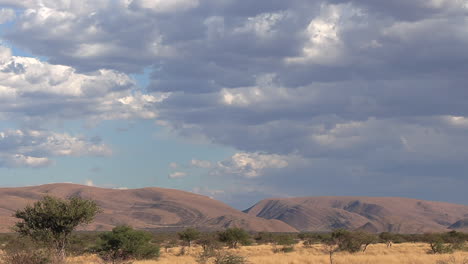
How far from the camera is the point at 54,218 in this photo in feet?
131

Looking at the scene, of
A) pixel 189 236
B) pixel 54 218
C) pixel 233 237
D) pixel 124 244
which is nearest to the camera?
pixel 54 218

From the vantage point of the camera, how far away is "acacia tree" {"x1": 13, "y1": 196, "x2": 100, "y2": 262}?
3966 centimetres

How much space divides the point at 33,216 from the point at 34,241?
1.85 m

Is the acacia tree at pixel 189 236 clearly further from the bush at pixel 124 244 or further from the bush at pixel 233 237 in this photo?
the bush at pixel 124 244

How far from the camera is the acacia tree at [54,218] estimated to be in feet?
130

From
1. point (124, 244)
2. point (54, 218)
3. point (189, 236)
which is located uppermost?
point (54, 218)

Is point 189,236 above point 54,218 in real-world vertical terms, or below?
below

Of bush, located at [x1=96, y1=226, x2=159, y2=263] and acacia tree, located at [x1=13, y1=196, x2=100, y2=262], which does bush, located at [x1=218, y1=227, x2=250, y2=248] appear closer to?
bush, located at [x1=96, y1=226, x2=159, y2=263]

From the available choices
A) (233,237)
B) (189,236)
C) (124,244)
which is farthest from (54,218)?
(189,236)

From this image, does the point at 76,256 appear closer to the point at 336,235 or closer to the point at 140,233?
the point at 140,233

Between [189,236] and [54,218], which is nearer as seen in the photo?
[54,218]

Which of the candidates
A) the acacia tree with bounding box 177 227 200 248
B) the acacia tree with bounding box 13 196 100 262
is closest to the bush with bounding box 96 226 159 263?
the acacia tree with bounding box 13 196 100 262

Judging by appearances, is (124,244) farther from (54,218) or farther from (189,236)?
(189,236)

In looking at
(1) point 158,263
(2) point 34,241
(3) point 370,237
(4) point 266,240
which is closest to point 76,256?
(1) point 158,263
